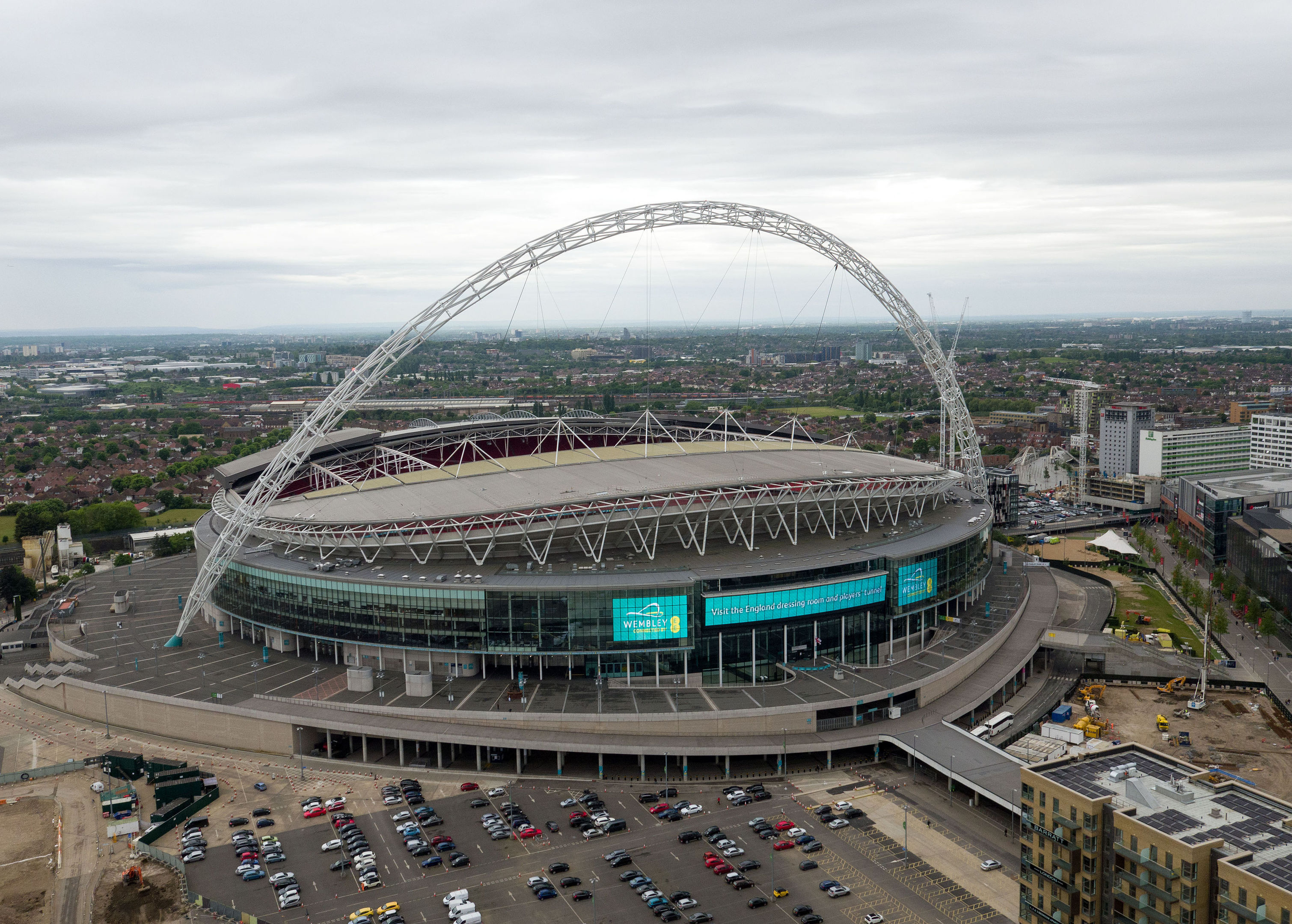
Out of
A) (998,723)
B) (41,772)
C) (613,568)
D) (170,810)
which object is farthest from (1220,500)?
(41,772)

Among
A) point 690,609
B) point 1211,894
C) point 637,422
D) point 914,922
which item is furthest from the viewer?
point 637,422

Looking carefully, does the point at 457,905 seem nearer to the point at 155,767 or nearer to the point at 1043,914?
the point at 1043,914

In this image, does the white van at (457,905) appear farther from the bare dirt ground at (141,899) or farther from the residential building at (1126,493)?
the residential building at (1126,493)

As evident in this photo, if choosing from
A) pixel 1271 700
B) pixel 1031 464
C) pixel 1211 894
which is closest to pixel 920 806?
pixel 1211 894

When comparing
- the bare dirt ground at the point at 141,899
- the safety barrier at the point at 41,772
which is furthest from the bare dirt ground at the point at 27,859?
the safety barrier at the point at 41,772

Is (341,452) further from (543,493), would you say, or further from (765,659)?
(765,659)

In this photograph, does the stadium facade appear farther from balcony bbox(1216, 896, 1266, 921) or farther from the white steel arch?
balcony bbox(1216, 896, 1266, 921)
